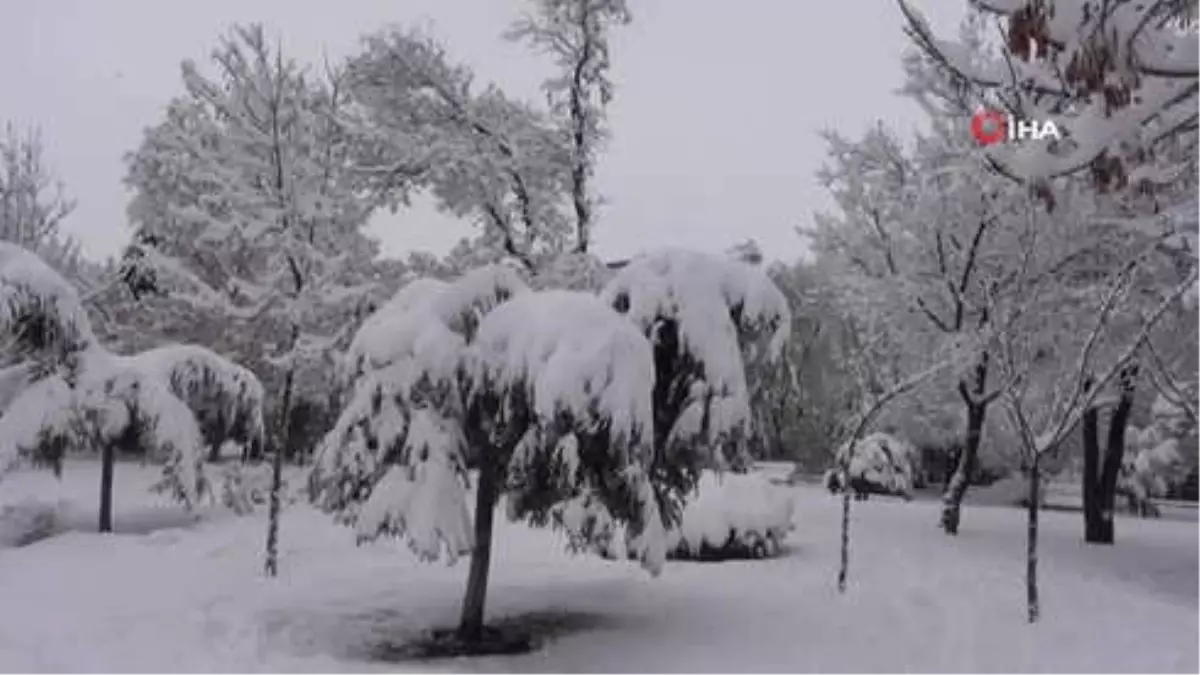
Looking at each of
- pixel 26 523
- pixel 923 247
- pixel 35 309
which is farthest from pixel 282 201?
pixel 923 247

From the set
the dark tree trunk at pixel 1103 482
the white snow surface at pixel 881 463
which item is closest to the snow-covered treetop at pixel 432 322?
the dark tree trunk at pixel 1103 482

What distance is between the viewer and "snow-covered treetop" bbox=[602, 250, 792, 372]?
8914mm

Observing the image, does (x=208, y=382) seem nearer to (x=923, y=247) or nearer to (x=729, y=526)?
(x=729, y=526)

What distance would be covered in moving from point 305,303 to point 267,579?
12.5 ft

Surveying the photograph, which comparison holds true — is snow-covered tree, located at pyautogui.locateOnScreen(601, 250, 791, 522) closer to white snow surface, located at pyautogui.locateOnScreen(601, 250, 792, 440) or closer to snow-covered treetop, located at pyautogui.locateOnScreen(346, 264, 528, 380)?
white snow surface, located at pyautogui.locateOnScreen(601, 250, 792, 440)

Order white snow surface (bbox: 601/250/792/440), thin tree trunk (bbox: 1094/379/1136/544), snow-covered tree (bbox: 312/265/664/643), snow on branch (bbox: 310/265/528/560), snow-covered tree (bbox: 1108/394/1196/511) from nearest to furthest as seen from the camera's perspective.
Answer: snow-covered tree (bbox: 312/265/664/643)
snow on branch (bbox: 310/265/528/560)
white snow surface (bbox: 601/250/792/440)
thin tree trunk (bbox: 1094/379/1136/544)
snow-covered tree (bbox: 1108/394/1196/511)

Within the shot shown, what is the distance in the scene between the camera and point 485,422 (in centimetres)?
902

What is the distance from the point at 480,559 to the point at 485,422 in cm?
111

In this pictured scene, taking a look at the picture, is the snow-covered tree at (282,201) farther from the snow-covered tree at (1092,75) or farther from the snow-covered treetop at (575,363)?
the snow-covered tree at (1092,75)

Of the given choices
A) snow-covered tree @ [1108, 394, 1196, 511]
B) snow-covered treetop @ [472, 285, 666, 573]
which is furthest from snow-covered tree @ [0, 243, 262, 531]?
snow-covered tree @ [1108, 394, 1196, 511]

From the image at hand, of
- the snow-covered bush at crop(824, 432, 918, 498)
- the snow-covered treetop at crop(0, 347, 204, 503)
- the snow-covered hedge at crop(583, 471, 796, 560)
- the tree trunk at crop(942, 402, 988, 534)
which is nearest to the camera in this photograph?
the snow-covered hedge at crop(583, 471, 796, 560)

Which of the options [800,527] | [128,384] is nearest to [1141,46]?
[800,527]

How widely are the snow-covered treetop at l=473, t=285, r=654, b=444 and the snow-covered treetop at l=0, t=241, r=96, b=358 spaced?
8398 millimetres

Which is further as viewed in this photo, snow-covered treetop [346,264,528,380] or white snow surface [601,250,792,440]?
white snow surface [601,250,792,440]
